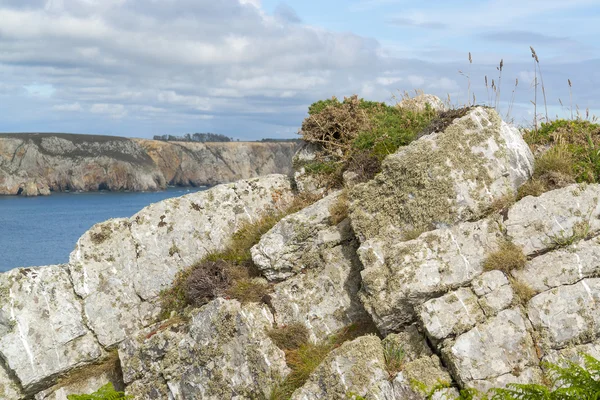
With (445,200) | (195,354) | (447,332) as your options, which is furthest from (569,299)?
(195,354)

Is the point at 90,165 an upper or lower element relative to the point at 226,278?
upper

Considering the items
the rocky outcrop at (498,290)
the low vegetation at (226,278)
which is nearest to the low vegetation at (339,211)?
the low vegetation at (226,278)

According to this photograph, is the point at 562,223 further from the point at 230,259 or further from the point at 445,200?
the point at 230,259

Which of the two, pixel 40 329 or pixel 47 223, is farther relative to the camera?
pixel 47 223

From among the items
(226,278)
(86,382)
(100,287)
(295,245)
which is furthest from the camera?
(100,287)

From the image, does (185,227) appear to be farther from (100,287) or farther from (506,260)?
(506,260)

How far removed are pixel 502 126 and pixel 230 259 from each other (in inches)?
271

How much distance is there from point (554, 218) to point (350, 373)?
4532 millimetres

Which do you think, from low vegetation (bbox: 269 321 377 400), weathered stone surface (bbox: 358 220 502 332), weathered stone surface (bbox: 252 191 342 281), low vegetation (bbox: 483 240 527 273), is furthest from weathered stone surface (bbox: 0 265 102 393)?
low vegetation (bbox: 483 240 527 273)

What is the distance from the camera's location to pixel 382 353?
9.26 metres

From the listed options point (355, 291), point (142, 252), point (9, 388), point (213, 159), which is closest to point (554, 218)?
point (355, 291)

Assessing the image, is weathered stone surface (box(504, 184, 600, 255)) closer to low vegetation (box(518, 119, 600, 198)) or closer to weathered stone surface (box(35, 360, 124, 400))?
low vegetation (box(518, 119, 600, 198))

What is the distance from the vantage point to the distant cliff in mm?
134625

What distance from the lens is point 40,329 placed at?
12703mm
